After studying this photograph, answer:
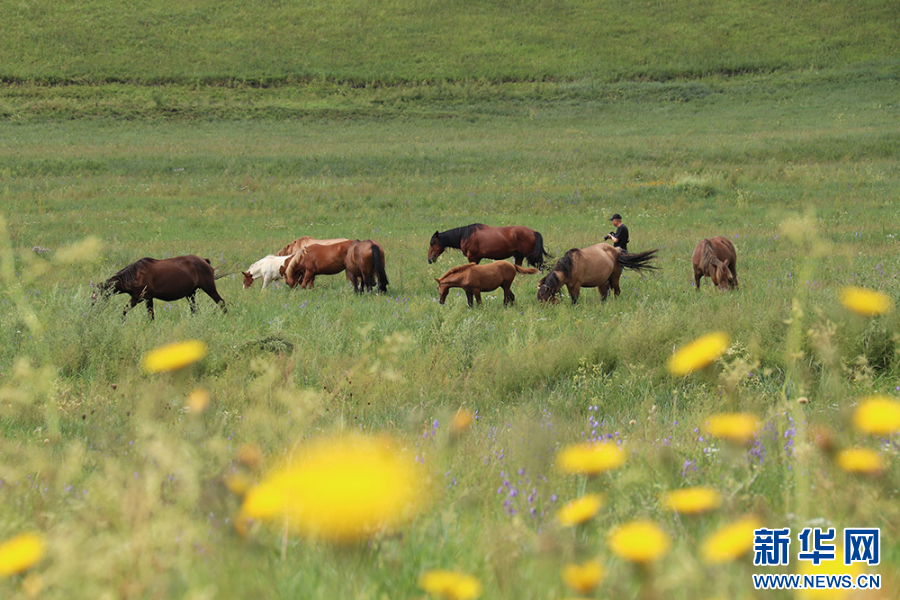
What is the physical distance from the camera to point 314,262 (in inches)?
540

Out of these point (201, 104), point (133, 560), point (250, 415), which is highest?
point (201, 104)

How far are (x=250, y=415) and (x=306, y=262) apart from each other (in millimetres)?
9243

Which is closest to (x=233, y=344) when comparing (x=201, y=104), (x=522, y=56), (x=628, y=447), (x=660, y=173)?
(x=628, y=447)

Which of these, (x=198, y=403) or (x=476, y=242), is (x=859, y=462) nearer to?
(x=198, y=403)

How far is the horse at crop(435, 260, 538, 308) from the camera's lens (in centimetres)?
1079

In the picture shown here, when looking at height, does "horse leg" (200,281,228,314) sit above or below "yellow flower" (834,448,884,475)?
below

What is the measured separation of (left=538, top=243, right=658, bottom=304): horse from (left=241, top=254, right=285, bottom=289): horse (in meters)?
6.03

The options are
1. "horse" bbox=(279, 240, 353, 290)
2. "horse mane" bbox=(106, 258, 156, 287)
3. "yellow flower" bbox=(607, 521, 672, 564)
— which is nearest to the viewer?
"yellow flower" bbox=(607, 521, 672, 564)

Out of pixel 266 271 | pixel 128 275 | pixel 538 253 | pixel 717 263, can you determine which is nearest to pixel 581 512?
pixel 128 275

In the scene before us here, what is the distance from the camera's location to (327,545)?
238cm

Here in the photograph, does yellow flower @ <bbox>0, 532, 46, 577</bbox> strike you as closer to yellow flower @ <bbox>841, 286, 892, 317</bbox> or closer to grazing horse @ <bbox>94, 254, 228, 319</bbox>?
yellow flower @ <bbox>841, 286, 892, 317</bbox>

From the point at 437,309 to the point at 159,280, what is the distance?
3812 mm

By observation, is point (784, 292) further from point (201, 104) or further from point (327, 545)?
point (201, 104)

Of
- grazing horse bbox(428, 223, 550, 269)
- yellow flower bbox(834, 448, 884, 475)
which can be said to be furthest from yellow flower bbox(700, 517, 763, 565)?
grazing horse bbox(428, 223, 550, 269)
